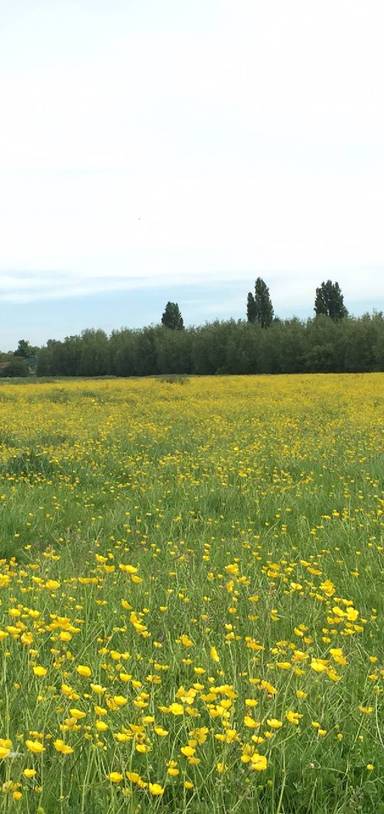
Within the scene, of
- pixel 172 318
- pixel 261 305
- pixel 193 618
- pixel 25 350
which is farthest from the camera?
pixel 25 350

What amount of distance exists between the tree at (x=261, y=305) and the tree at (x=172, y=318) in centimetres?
1127

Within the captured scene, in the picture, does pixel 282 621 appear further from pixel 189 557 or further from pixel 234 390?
pixel 234 390

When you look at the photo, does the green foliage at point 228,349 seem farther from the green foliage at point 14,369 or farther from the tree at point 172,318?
the tree at point 172,318

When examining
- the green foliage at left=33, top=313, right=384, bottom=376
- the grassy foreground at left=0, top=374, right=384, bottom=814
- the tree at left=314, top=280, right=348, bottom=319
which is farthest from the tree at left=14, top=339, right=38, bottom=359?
the grassy foreground at left=0, top=374, right=384, bottom=814

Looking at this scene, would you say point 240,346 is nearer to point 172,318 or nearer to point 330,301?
point 330,301

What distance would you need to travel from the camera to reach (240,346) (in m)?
62.9

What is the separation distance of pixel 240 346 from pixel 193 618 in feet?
196

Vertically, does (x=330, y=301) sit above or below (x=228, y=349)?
above

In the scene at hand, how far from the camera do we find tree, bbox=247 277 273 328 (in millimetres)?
72375

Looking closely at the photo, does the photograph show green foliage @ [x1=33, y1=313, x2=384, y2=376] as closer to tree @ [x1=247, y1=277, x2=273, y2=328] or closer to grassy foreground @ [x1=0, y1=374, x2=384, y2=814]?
tree @ [x1=247, y1=277, x2=273, y2=328]

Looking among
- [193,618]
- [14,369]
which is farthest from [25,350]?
[193,618]

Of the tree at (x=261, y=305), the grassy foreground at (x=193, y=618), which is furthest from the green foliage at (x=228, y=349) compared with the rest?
the grassy foreground at (x=193, y=618)

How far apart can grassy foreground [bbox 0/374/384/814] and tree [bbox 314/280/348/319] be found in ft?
187

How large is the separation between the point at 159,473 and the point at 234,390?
15.5 meters
